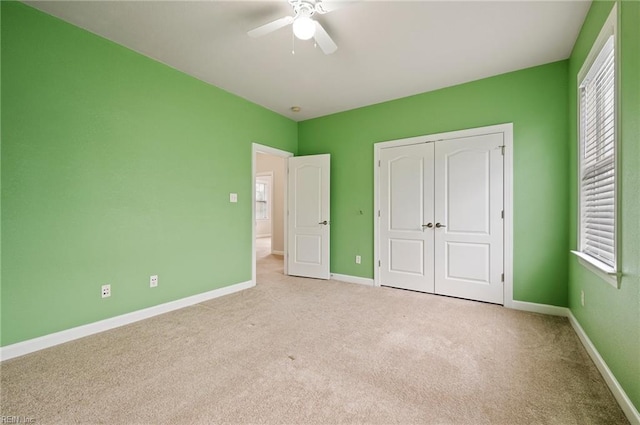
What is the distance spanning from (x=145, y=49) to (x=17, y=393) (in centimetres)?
292

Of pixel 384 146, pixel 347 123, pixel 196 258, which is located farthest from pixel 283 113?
pixel 196 258

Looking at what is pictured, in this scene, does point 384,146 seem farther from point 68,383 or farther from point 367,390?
point 68,383

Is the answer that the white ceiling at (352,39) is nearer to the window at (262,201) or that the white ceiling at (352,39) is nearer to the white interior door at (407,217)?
the white interior door at (407,217)

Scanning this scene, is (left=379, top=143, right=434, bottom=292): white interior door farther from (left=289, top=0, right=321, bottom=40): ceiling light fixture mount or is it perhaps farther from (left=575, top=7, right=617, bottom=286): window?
(left=289, top=0, right=321, bottom=40): ceiling light fixture mount

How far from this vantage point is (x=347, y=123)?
14.4ft

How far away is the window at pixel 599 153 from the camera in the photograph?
70.7 inches

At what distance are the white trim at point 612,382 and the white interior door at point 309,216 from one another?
2987mm

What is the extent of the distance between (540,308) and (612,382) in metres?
1.47

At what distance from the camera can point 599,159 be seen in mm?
2100

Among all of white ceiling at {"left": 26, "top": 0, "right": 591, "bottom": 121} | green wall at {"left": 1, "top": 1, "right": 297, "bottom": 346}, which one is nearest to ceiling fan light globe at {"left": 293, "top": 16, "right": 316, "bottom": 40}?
white ceiling at {"left": 26, "top": 0, "right": 591, "bottom": 121}

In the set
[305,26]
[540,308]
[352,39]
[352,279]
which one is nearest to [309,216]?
[352,279]

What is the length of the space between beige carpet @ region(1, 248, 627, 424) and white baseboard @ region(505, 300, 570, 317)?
14 centimetres

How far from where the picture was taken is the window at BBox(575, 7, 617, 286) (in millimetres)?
1795

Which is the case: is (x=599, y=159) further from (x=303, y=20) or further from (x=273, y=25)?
(x=273, y=25)
